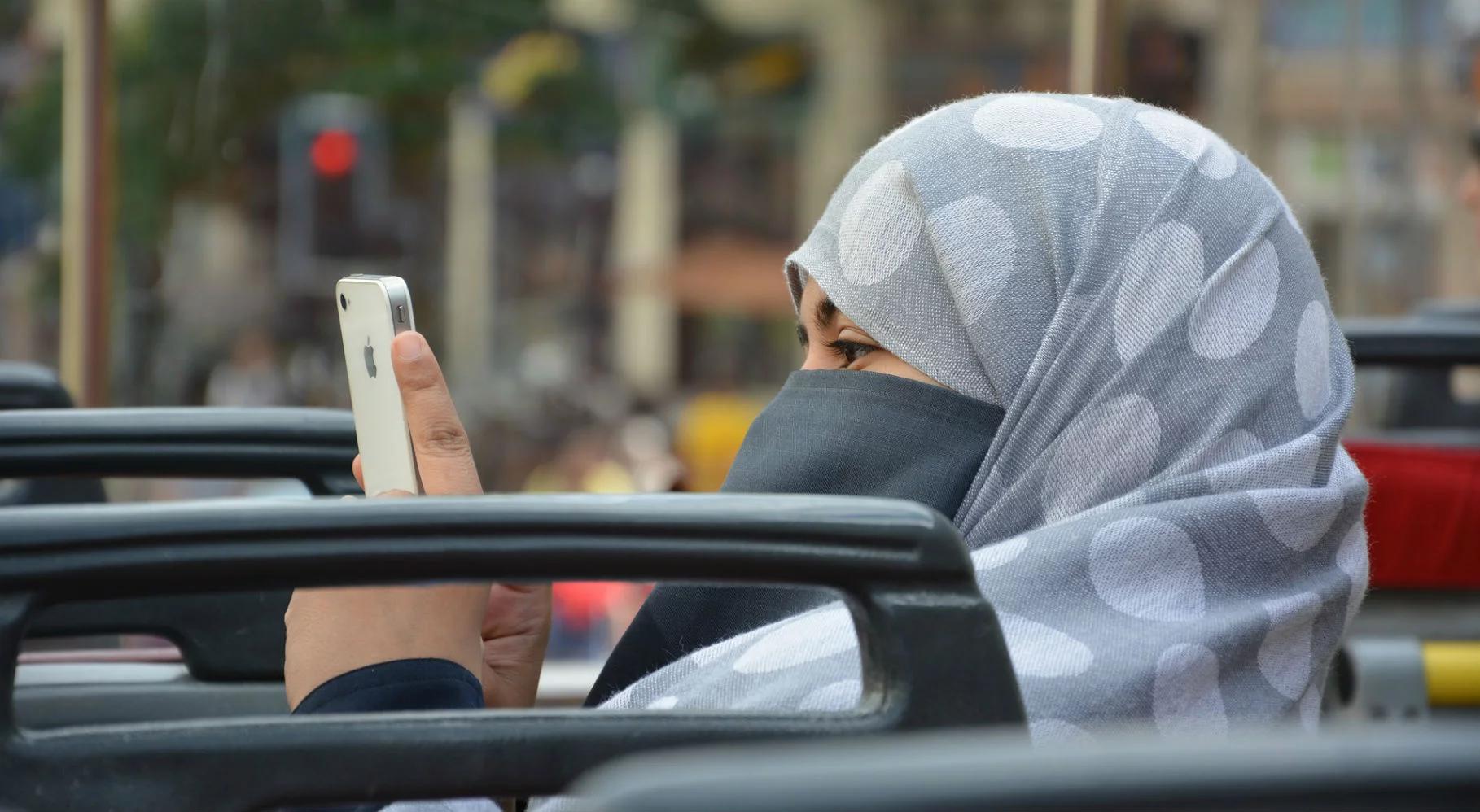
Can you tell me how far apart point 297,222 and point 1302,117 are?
3744mm

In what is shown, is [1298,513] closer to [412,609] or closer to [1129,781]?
[412,609]

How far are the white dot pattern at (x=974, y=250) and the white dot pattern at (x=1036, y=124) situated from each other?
0.07 meters

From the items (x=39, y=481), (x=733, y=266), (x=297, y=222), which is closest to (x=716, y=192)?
(x=733, y=266)

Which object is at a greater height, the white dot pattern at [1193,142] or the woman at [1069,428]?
the white dot pattern at [1193,142]

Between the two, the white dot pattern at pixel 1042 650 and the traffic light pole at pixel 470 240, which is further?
the traffic light pole at pixel 470 240

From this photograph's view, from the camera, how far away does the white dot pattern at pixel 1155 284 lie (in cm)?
133

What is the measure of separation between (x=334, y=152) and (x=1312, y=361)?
17.7 ft

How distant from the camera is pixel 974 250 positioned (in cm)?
140

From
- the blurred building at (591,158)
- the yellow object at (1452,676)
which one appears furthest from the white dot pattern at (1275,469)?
the blurred building at (591,158)

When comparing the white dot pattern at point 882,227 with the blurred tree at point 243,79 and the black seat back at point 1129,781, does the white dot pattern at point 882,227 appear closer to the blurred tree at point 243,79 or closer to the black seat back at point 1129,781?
the black seat back at point 1129,781

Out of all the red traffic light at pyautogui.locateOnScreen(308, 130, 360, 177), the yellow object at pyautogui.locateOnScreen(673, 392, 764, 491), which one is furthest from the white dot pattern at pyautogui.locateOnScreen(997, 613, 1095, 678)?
the yellow object at pyautogui.locateOnScreen(673, 392, 764, 491)


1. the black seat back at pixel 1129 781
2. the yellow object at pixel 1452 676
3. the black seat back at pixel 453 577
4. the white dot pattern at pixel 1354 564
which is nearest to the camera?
the black seat back at pixel 1129 781

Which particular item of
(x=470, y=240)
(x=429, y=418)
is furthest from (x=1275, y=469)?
(x=470, y=240)

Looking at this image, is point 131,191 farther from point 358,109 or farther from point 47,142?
point 358,109
